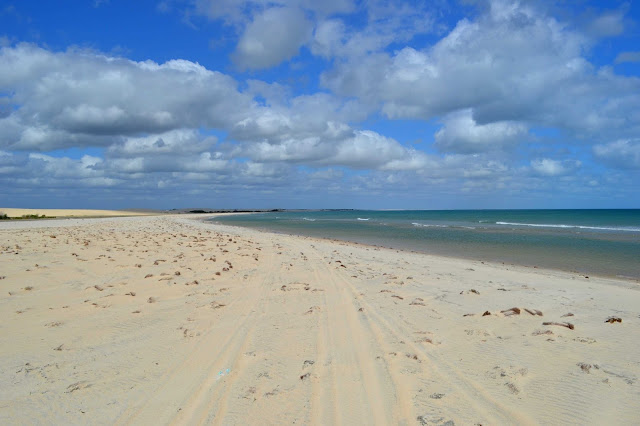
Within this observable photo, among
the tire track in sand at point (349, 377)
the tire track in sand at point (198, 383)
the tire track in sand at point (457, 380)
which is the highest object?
the tire track in sand at point (457, 380)

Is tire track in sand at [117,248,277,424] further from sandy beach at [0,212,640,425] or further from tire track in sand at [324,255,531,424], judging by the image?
tire track in sand at [324,255,531,424]

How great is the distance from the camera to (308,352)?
472 centimetres

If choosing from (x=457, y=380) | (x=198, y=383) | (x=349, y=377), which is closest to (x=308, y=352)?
(x=349, y=377)

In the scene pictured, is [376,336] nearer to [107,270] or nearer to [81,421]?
[81,421]

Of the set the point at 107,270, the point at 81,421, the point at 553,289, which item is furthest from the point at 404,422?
the point at 107,270

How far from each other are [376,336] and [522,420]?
7.57ft

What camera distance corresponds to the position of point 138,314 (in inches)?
248

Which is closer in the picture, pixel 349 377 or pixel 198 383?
pixel 198 383

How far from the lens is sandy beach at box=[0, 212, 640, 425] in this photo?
339 centimetres

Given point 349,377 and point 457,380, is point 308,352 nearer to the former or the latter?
point 349,377

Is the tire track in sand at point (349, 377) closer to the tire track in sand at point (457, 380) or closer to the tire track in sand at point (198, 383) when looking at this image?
the tire track in sand at point (457, 380)

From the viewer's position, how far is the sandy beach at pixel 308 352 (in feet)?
11.1

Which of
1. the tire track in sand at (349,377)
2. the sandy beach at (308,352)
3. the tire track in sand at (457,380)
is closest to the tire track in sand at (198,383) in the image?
the sandy beach at (308,352)

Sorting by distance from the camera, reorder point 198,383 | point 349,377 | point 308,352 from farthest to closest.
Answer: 1. point 308,352
2. point 349,377
3. point 198,383
